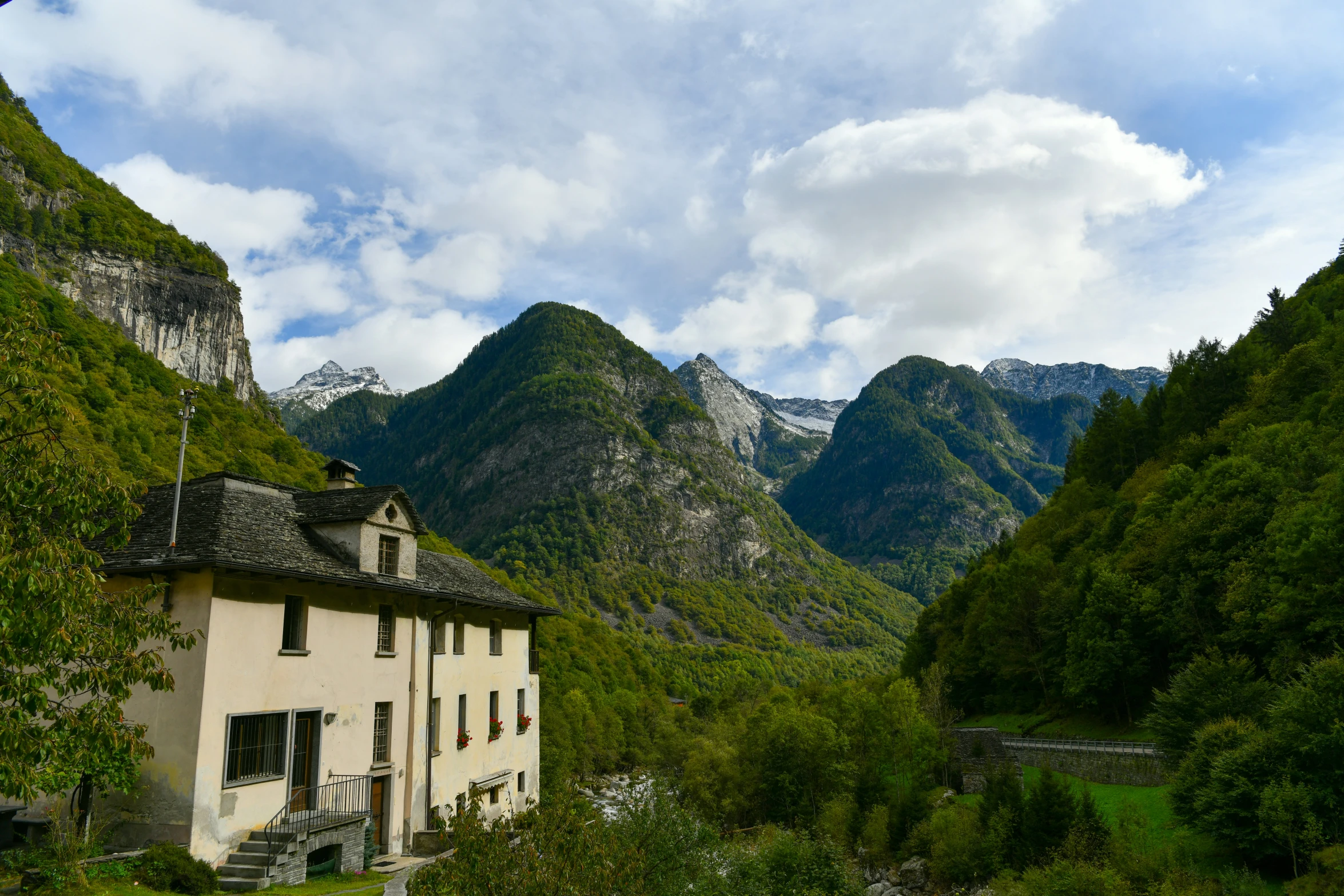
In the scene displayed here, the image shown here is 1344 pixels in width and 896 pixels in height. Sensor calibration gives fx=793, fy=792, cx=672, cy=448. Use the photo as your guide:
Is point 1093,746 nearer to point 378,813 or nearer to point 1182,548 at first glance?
point 1182,548

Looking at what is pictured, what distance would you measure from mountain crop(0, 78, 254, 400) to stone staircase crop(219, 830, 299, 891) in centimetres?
11930

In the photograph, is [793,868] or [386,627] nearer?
[386,627]

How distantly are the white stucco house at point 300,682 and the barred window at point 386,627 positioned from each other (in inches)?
2.2

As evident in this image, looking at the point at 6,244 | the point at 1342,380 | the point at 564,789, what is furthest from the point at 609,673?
the point at 564,789

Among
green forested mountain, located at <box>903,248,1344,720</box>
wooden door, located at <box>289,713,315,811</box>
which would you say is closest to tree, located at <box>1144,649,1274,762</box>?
green forested mountain, located at <box>903,248,1344,720</box>

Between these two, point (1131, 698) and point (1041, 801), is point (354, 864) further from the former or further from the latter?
point (1131, 698)

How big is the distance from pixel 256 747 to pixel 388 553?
7422 millimetres

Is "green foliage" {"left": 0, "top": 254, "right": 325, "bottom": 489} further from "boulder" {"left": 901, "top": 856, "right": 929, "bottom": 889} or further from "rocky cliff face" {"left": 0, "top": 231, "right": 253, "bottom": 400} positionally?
"boulder" {"left": 901, "top": 856, "right": 929, "bottom": 889}

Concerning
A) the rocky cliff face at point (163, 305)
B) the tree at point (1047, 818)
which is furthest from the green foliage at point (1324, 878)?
the rocky cliff face at point (163, 305)

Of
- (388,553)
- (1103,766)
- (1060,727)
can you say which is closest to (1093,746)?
(1103,766)

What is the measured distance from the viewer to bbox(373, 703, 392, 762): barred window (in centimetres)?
2545

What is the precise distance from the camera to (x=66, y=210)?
12250 centimetres

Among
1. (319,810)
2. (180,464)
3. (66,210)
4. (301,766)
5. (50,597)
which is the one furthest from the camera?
(66,210)

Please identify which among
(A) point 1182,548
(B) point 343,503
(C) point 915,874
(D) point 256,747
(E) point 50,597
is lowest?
(C) point 915,874
